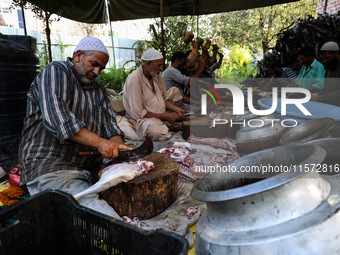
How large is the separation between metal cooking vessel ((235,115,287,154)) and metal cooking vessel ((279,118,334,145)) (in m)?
0.40

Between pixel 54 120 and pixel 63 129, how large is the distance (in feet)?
0.36

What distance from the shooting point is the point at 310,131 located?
305cm

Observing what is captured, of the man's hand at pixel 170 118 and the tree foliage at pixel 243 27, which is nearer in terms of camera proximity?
the man's hand at pixel 170 118

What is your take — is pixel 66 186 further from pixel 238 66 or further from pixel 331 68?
pixel 238 66

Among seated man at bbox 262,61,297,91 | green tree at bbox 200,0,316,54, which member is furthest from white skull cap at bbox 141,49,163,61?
green tree at bbox 200,0,316,54

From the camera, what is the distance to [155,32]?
8578 mm

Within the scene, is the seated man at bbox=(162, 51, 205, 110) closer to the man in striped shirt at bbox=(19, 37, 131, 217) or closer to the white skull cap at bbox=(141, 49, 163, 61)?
the white skull cap at bbox=(141, 49, 163, 61)

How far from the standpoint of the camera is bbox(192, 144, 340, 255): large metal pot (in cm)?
117

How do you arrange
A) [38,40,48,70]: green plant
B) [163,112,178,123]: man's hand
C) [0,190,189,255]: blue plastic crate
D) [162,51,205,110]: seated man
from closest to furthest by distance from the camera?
[0,190,189,255]: blue plastic crate → [163,112,178,123]: man's hand → [162,51,205,110]: seated man → [38,40,48,70]: green plant

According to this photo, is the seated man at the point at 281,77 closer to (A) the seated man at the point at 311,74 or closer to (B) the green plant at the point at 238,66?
(A) the seated man at the point at 311,74

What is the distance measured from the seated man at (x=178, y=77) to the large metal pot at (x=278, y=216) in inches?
204

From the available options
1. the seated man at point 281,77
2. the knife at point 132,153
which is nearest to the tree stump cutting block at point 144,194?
the knife at point 132,153

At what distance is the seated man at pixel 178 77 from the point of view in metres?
6.43

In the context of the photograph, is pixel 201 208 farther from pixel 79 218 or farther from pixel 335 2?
pixel 335 2
